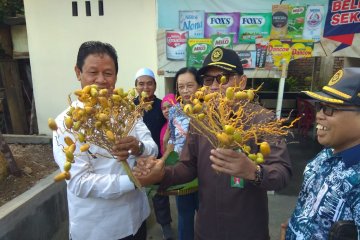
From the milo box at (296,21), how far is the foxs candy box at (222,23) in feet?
2.32

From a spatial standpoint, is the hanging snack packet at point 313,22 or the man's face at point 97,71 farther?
the hanging snack packet at point 313,22

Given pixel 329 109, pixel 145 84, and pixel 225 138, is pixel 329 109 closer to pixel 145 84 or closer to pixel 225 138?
pixel 225 138

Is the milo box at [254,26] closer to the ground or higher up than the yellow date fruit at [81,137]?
higher up

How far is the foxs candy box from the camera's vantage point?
157 inches

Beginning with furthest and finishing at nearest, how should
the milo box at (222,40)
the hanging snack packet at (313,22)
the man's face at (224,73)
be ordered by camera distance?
the milo box at (222,40) < the hanging snack packet at (313,22) < the man's face at (224,73)

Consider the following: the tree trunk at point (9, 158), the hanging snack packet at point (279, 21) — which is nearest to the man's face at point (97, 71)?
the tree trunk at point (9, 158)

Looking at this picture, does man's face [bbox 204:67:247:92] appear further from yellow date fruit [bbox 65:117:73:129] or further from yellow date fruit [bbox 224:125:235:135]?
yellow date fruit [bbox 65:117:73:129]

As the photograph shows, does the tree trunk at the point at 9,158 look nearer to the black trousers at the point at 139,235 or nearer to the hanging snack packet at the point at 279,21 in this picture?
the black trousers at the point at 139,235

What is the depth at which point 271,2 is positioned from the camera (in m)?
3.89

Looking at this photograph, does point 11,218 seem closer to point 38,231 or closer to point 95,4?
point 38,231

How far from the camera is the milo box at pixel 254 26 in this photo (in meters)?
3.94

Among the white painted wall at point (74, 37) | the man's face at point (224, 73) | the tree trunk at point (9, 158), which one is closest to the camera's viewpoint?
the man's face at point (224, 73)

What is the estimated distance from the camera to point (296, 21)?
12.7 feet

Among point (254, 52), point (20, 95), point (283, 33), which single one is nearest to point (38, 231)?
point (254, 52)
